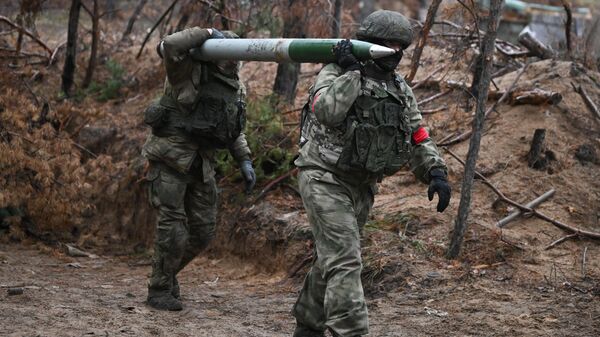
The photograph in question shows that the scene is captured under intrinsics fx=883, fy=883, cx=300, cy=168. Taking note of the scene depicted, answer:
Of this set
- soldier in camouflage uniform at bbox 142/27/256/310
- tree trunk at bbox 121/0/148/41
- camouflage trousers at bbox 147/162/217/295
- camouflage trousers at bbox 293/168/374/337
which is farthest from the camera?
tree trunk at bbox 121/0/148/41

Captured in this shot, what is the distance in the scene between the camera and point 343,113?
4.90 m

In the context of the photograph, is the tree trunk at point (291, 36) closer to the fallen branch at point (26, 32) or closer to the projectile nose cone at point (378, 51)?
the fallen branch at point (26, 32)

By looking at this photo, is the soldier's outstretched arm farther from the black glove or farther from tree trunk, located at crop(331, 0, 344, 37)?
tree trunk, located at crop(331, 0, 344, 37)

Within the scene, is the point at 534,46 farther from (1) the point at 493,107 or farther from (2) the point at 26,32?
(2) the point at 26,32

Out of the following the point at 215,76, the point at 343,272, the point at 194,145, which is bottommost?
the point at 343,272

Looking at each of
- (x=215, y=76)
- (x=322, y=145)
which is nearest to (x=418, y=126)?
(x=322, y=145)

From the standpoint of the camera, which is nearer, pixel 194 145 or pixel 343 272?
pixel 343 272

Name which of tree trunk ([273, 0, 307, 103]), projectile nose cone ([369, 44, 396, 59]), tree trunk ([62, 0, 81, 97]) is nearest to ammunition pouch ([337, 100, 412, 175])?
projectile nose cone ([369, 44, 396, 59])

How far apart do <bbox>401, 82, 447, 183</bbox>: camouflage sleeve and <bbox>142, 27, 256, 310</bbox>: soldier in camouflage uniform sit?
1.52 meters

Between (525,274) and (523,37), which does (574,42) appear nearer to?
(523,37)

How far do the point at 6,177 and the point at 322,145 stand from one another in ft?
15.0

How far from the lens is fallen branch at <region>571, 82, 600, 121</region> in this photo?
351 inches

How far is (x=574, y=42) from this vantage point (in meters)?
10.3

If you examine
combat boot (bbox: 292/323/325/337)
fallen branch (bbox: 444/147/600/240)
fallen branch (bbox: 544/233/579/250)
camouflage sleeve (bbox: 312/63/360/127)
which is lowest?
combat boot (bbox: 292/323/325/337)
